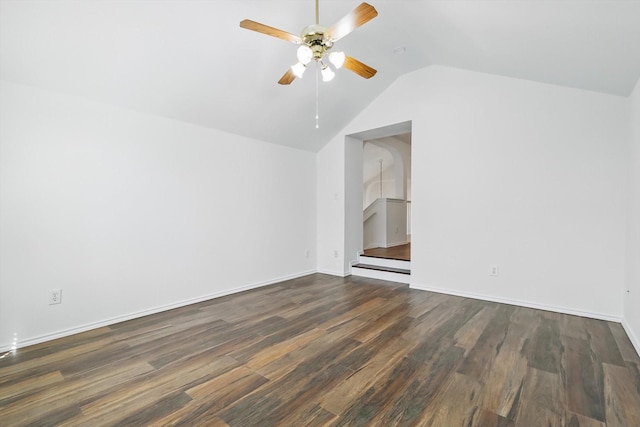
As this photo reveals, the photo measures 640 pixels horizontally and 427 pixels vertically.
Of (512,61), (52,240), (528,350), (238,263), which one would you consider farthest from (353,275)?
(52,240)

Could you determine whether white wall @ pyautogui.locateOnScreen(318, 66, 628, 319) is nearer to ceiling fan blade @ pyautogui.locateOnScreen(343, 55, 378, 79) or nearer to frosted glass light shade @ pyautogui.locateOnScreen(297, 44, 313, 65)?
ceiling fan blade @ pyautogui.locateOnScreen(343, 55, 378, 79)

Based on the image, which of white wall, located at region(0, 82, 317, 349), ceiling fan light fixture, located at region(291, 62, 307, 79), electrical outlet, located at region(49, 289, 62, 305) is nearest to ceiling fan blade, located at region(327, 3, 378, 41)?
ceiling fan light fixture, located at region(291, 62, 307, 79)

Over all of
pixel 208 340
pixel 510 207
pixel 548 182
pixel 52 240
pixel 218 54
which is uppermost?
pixel 218 54

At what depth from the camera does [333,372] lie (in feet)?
6.34

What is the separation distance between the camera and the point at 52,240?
2.46 m

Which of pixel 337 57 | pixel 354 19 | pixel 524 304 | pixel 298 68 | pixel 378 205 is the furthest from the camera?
pixel 378 205

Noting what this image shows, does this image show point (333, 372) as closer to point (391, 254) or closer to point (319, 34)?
point (319, 34)

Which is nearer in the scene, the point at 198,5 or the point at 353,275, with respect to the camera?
the point at 198,5

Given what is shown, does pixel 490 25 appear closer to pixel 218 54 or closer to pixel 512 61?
pixel 512 61

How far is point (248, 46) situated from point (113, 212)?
2.08 metres

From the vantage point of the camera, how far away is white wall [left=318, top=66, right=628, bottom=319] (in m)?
2.86

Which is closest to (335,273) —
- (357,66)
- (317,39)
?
(357,66)

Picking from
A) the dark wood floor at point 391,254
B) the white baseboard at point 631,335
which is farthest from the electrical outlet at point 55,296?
the white baseboard at point 631,335

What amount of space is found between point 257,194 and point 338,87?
185 centimetres
